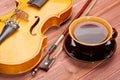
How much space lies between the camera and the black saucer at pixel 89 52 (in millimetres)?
920

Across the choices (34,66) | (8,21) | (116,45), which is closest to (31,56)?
(34,66)

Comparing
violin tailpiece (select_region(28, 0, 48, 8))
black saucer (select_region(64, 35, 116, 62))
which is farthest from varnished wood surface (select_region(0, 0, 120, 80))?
violin tailpiece (select_region(28, 0, 48, 8))

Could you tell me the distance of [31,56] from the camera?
0.87 meters

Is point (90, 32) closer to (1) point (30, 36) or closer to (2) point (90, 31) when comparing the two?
(2) point (90, 31)

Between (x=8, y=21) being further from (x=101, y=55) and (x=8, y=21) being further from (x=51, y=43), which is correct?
(x=101, y=55)

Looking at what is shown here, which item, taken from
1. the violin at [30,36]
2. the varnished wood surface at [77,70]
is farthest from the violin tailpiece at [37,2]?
the varnished wood surface at [77,70]

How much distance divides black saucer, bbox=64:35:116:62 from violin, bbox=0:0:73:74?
0.28 feet

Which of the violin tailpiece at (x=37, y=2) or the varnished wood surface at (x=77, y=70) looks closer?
the varnished wood surface at (x=77, y=70)

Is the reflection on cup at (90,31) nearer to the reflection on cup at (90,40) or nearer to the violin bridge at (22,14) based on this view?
the reflection on cup at (90,40)

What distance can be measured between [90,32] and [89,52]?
0.06 meters

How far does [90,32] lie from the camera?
0.92 metres

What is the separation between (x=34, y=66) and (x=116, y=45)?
0.28 m

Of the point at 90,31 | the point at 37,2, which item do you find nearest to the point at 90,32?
the point at 90,31

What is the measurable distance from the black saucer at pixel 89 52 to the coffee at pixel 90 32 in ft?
0.09
